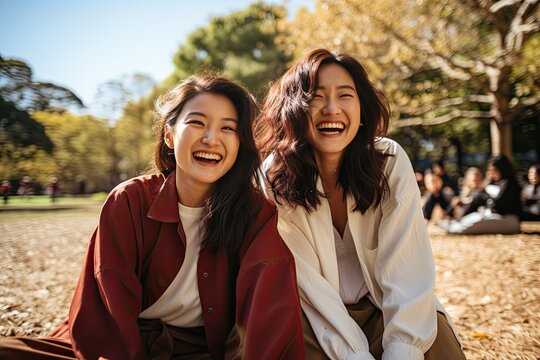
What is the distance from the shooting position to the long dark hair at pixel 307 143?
2.21 metres

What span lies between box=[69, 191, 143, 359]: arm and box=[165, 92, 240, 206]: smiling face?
0.37 m

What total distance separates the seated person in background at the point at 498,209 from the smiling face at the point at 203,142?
18.8 feet

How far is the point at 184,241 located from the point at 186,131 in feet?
1.89

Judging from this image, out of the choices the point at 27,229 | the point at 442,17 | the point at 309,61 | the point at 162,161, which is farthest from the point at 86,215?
the point at 442,17

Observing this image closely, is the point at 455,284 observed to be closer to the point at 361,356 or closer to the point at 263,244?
the point at 361,356

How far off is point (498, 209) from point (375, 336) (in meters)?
5.65

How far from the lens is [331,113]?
219 centimetres

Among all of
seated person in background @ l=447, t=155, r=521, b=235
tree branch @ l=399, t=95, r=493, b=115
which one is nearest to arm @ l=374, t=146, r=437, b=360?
seated person in background @ l=447, t=155, r=521, b=235

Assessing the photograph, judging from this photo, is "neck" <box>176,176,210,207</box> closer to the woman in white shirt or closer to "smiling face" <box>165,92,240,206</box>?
"smiling face" <box>165,92,240,206</box>

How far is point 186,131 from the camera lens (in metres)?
1.98

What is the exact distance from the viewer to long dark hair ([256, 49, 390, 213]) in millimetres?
2209

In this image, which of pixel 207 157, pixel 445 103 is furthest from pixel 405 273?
pixel 445 103

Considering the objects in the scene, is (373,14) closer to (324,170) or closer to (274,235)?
(324,170)

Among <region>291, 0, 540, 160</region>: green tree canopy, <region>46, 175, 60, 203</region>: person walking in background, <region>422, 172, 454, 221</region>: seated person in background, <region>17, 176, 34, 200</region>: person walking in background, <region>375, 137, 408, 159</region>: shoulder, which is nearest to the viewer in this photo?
<region>375, 137, 408, 159</region>: shoulder
